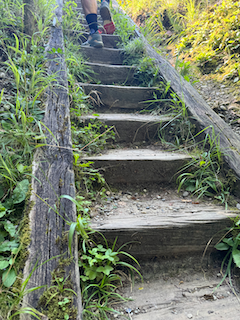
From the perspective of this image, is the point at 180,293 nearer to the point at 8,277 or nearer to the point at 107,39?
the point at 8,277

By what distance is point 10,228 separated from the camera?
32.7 inches

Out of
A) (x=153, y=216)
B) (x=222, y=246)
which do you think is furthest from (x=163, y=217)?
(x=222, y=246)

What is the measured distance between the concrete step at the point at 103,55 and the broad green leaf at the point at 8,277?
250cm

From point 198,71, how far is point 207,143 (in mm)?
1195

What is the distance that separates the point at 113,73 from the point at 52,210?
192 cm

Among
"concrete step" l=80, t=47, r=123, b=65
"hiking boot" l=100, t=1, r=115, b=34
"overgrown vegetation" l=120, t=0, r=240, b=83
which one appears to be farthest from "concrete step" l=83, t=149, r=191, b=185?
"hiking boot" l=100, t=1, r=115, b=34

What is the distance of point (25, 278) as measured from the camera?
73cm

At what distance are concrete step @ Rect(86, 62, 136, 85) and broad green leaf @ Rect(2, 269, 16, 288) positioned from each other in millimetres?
2060

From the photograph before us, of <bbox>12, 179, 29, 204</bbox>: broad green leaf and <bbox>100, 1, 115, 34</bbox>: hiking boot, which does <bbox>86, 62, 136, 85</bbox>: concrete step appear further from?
<bbox>12, 179, 29, 204</bbox>: broad green leaf

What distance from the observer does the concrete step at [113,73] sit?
2.34 meters

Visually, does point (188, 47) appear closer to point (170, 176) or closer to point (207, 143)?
point (207, 143)

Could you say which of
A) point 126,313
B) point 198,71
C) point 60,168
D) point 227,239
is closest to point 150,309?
point 126,313

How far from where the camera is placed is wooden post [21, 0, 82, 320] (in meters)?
0.76

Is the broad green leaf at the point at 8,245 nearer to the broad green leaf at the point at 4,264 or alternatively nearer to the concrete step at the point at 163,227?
the broad green leaf at the point at 4,264
